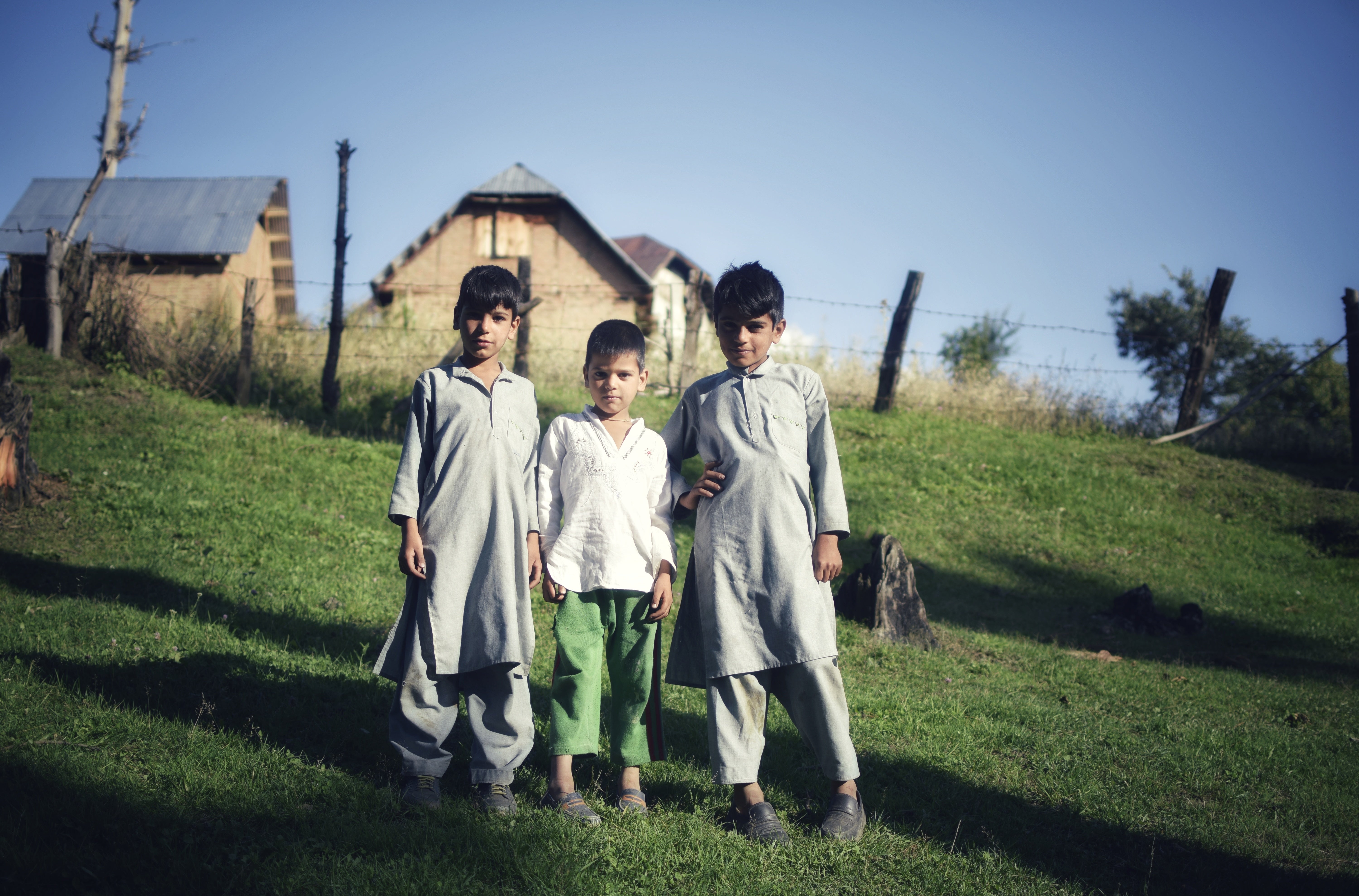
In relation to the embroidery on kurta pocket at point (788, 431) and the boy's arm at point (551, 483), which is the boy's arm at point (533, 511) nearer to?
the boy's arm at point (551, 483)

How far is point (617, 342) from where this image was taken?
3.02 m

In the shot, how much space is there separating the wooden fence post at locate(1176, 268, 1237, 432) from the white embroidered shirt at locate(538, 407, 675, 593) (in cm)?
1145

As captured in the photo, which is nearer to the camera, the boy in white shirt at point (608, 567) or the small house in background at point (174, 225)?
the boy in white shirt at point (608, 567)

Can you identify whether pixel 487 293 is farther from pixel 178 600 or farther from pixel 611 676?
pixel 178 600

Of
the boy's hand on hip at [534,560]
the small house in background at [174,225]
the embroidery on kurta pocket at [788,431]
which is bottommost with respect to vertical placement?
the boy's hand on hip at [534,560]

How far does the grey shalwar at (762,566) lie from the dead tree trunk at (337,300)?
8.93m

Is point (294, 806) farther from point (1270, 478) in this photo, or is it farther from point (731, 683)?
point (1270, 478)

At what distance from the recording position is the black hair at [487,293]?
2.93 m

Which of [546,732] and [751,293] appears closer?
[751,293]

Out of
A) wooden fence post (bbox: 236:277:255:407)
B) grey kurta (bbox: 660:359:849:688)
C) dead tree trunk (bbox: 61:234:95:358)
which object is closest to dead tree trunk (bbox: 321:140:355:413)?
wooden fence post (bbox: 236:277:255:407)

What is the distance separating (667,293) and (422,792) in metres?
28.4

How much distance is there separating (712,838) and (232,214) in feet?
80.4

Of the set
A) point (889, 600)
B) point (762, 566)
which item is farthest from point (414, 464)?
point (889, 600)

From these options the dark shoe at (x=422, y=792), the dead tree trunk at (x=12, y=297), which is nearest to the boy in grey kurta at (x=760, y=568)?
the dark shoe at (x=422, y=792)
